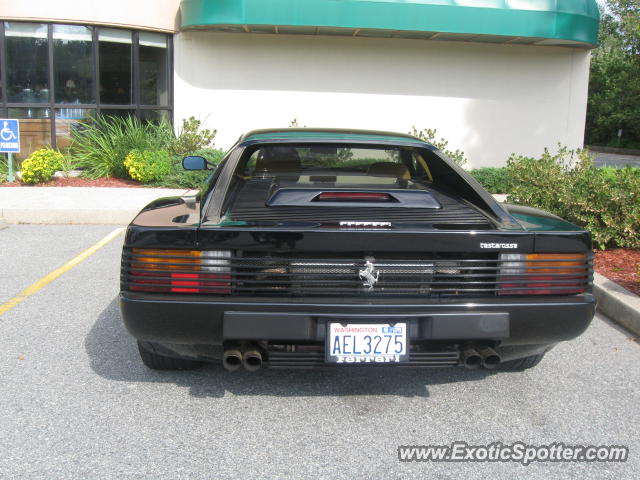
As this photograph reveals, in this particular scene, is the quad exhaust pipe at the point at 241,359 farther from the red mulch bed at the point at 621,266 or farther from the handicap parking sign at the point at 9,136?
the handicap parking sign at the point at 9,136

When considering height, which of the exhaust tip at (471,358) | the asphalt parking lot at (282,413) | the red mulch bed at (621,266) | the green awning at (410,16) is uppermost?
the green awning at (410,16)

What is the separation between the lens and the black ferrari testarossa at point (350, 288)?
3.04 m

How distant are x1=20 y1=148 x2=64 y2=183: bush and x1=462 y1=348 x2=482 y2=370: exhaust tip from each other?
32.2 ft

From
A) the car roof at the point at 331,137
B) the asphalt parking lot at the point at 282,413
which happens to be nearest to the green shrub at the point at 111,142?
the asphalt parking lot at the point at 282,413

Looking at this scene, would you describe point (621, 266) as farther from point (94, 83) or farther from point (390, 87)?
point (94, 83)

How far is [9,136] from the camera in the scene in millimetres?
10922

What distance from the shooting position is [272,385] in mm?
3684

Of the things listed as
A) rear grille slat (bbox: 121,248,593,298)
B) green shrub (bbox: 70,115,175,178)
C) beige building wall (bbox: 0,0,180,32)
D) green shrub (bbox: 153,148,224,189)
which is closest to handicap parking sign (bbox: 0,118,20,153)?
green shrub (bbox: 70,115,175,178)

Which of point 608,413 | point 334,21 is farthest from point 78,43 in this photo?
point 608,413

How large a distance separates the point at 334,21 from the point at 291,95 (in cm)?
196

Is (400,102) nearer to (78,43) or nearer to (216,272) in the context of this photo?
(78,43)

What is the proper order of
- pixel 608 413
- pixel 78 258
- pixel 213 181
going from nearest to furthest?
pixel 608 413 → pixel 213 181 → pixel 78 258

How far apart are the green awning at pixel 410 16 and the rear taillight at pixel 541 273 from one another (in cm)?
896

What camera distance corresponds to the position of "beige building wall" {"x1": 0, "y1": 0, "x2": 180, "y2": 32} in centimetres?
1170
